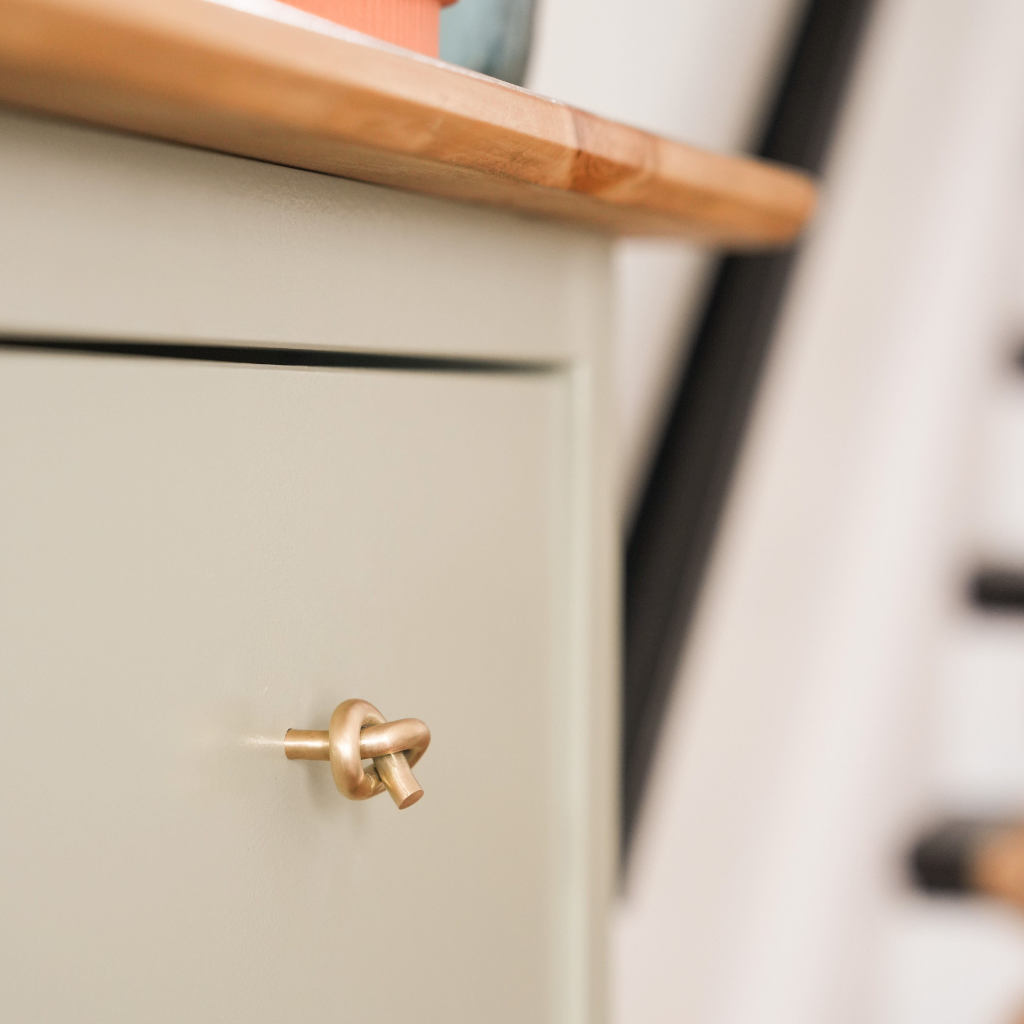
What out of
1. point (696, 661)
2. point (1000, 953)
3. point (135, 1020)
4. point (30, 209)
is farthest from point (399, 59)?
point (1000, 953)

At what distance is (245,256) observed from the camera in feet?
0.88

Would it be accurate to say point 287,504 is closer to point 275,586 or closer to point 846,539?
point 275,586

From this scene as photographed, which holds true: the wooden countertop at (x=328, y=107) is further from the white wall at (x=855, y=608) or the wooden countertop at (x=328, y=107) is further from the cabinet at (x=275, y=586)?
the white wall at (x=855, y=608)

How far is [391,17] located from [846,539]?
0.94m

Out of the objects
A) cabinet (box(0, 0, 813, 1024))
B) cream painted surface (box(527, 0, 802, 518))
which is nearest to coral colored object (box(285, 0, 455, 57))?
cabinet (box(0, 0, 813, 1024))

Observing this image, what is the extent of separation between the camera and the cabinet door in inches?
9.0

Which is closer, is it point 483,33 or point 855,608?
point 483,33

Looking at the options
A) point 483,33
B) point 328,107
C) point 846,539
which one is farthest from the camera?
point 846,539

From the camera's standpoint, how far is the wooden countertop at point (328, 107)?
0.19 metres

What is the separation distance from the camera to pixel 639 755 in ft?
2.79

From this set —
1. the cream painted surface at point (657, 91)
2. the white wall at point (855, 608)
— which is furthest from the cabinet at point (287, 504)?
the white wall at point (855, 608)

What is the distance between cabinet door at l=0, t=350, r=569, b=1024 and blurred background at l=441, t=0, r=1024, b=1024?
0.47 meters

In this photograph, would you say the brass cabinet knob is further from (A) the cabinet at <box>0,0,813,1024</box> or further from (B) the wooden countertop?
(B) the wooden countertop

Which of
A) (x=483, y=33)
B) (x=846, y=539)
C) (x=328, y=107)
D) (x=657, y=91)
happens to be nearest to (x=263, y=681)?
(x=328, y=107)
